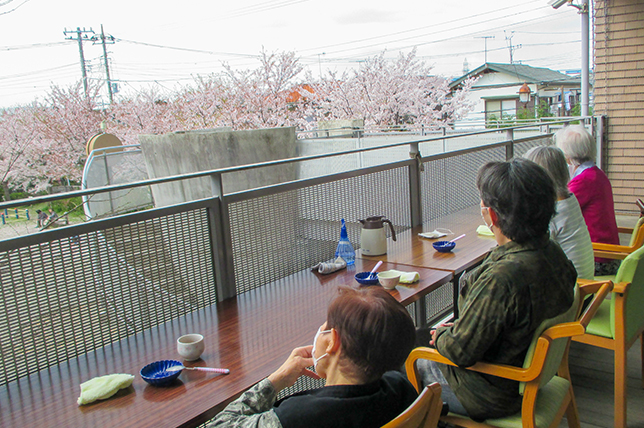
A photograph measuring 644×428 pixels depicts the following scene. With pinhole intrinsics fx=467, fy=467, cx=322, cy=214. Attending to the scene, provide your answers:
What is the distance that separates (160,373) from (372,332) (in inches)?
27.3

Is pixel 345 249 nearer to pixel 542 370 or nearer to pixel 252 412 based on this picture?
pixel 542 370

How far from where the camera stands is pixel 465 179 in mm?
3600

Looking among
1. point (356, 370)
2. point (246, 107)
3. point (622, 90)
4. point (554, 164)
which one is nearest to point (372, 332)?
point (356, 370)

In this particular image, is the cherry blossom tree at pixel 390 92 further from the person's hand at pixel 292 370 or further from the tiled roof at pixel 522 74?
the person's hand at pixel 292 370

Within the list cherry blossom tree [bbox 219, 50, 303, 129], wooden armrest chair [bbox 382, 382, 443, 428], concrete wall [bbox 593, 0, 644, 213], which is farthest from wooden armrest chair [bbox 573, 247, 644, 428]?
cherry blossom tree [bbox 219, 50, 303, 129]

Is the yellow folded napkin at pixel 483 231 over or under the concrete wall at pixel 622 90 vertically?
under

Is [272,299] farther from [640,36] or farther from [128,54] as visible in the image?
[128,54]

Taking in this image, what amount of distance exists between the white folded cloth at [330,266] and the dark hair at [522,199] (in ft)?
3.24

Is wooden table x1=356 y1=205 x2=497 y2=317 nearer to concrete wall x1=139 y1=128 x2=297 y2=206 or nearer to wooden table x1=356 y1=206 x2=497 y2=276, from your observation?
wooden table x1=356 y1=206 x2=497 y2=276

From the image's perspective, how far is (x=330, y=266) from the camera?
225cm

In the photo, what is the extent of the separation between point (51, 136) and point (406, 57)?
14866 mm

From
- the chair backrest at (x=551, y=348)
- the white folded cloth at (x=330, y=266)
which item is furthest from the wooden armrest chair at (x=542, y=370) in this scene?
the white folded cloth at (x=330, y=266)

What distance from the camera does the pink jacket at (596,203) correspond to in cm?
251

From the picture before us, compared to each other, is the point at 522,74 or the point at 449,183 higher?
the point at 522,74
